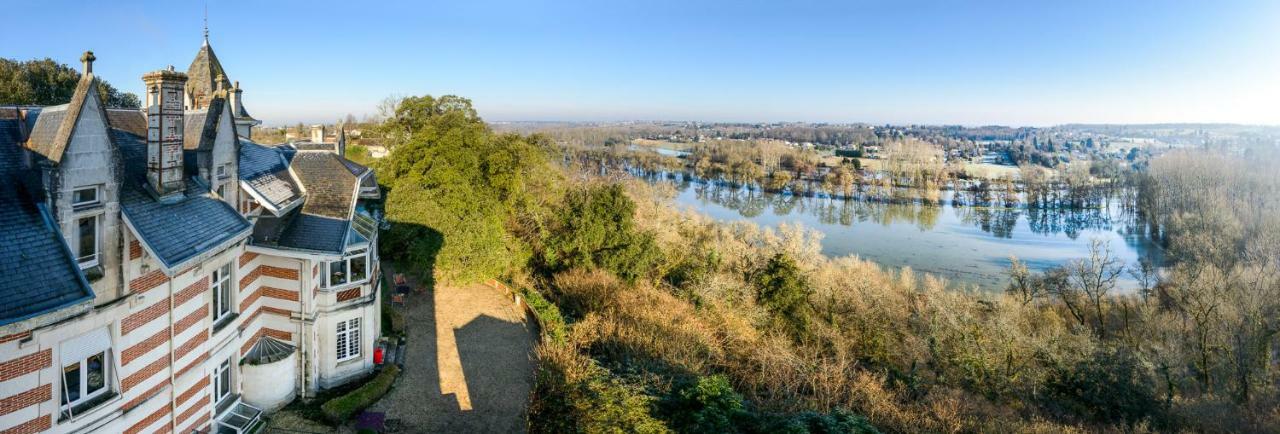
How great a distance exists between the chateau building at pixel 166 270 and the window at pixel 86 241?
0.04ft

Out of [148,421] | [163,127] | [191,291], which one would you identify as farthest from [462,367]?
[163,127]

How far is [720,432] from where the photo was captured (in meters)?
9.78

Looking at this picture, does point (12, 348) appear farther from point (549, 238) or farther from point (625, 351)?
point (549, 238)

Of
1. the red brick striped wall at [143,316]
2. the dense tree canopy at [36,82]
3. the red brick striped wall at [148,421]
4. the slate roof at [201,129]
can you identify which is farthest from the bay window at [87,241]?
the dense tree canopy at [36,82]

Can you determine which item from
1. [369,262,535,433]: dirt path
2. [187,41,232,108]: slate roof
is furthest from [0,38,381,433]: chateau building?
[187,41,232,108]: slate roof

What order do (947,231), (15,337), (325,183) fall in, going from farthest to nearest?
(947,231) → (325,183) → (15,337)

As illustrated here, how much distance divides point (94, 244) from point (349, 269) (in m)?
5.78

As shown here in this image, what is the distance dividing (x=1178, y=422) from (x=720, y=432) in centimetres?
1530

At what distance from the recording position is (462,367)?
15.1 m

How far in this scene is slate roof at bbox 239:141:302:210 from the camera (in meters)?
11.5

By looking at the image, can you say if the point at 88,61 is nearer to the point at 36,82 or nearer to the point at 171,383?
the point at 171,383

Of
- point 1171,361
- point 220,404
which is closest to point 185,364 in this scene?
point 220,404

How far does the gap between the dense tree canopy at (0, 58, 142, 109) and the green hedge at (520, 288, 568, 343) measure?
17619mm

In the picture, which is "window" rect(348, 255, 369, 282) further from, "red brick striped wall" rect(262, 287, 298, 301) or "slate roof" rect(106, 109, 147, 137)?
"slate roof" rect(106, 109, 147, 137)
